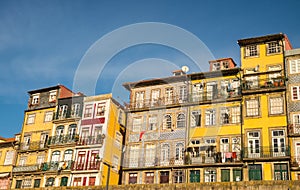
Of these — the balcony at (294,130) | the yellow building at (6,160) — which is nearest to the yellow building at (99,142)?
the yellow building at (6,160)

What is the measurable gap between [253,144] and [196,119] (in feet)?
26.8

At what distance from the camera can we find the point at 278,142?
4488cm

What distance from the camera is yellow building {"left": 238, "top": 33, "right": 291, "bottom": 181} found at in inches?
1741

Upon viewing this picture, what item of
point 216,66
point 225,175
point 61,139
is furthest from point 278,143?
point 61,139

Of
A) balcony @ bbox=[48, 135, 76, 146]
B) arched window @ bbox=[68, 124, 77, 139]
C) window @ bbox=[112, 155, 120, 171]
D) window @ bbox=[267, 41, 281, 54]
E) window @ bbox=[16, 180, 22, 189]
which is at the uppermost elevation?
window @ bbox=[267, 41, 281, 54]

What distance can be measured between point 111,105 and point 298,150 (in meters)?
25.3

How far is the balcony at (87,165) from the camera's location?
177 feet

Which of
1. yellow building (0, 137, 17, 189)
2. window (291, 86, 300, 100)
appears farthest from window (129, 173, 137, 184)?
window (291, 86, 300, 100)

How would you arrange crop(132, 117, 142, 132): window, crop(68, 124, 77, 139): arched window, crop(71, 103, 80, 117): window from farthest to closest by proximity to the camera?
crop(71, 103, 80, 117): window
crop(68, 124, 77, 139): arched window
crop(132, 117, 142, 132): window

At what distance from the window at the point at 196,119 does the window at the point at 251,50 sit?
9.24 m

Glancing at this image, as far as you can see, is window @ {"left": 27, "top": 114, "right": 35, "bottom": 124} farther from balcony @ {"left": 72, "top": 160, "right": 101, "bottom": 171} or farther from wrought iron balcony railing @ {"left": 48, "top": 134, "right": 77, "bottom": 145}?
balcony @ {"left": 72, "top": 160, "right": 101, "bottom": 171}

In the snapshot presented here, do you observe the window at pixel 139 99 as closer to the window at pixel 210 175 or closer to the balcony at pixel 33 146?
the window at pixel 210 175

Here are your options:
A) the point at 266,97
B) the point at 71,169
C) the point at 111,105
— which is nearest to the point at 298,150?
the point at 266,97

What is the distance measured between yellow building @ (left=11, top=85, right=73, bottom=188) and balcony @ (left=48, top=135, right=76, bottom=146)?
1197 mm
